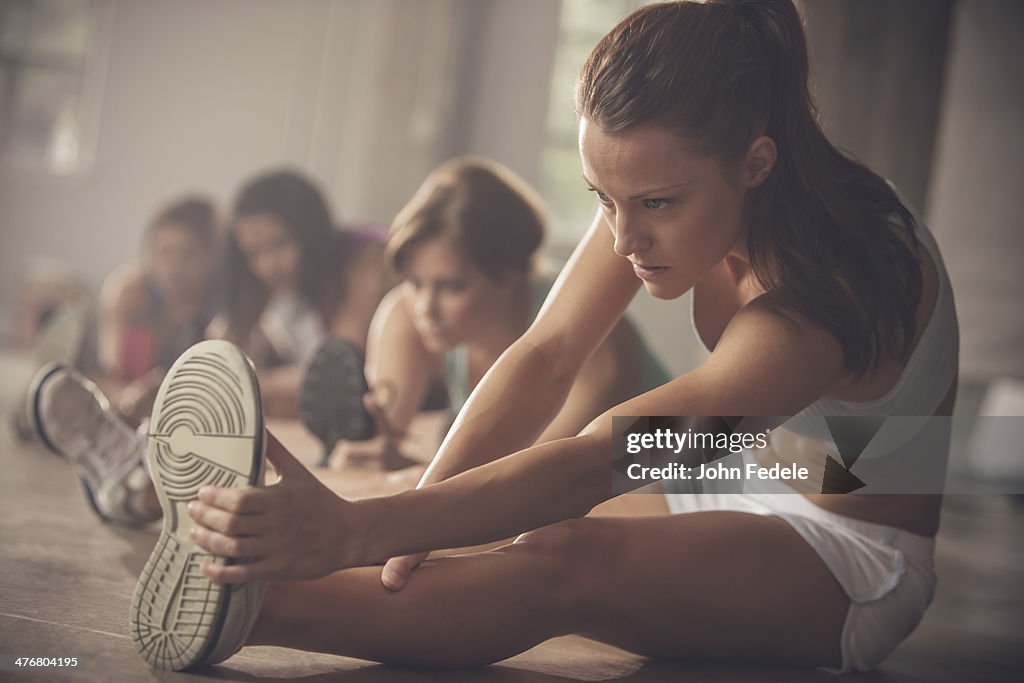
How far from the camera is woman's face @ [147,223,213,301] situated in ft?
11.0

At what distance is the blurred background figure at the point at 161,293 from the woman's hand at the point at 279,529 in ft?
8.31

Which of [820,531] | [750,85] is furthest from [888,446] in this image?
[750,85]

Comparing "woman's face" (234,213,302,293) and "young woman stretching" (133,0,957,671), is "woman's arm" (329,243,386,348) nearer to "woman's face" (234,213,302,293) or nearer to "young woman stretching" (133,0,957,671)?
"woman's face" (234,213,302,293)

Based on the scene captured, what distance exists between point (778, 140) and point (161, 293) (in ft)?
9.29

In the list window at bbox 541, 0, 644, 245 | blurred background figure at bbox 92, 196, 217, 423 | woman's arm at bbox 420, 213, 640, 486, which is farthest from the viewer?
window at bbox 541, 0, 644, 245

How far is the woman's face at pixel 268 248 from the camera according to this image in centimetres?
268

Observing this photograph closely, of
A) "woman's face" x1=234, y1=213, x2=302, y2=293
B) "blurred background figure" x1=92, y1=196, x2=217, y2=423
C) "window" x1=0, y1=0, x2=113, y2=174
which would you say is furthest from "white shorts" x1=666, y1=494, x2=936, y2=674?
"window" x1=0, y1=0, x2=113, y2=174

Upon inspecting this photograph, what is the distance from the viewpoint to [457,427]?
1026 millimetres

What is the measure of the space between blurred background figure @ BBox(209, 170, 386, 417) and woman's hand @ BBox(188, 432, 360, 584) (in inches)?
73.3

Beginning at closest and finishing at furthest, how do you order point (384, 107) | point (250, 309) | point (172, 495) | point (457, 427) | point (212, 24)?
point (172, 495)
point (457, 427)
point (250, 309)
point (384, 107)
point (212, 24)

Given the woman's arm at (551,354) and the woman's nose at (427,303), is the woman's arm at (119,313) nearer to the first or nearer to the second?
the woman's nose at (427,303)

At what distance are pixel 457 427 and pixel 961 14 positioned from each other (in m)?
3.20

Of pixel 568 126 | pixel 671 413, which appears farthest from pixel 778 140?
pixel 568 126

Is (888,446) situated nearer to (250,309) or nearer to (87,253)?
(250,309)
